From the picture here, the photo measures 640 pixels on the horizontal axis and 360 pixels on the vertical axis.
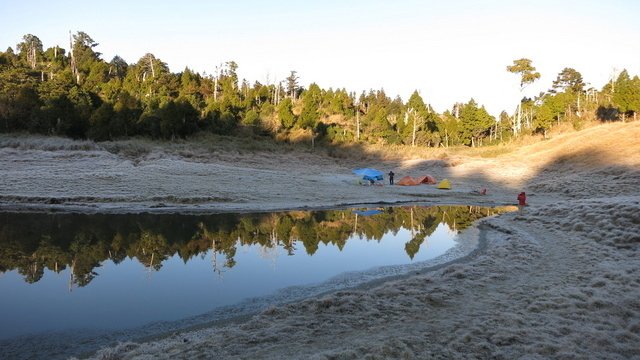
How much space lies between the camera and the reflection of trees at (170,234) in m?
16.4

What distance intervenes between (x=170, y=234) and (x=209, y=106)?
53694mm

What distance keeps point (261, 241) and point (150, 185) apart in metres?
18.1

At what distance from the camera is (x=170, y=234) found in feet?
70.7

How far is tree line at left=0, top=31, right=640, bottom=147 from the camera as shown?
57438mm

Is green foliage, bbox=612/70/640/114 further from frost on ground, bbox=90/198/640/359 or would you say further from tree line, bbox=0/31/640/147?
frost on ground, bbox=90/198/640/359

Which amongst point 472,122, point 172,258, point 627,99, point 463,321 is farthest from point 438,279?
point 472,122

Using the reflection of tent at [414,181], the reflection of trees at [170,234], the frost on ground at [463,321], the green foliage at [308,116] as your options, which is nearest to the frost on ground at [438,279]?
the frost on ground at [463,321]

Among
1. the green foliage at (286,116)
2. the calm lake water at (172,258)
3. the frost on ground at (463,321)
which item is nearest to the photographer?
the frost on ground at (463,321)

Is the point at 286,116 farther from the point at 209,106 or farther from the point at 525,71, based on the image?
the point at 525,71

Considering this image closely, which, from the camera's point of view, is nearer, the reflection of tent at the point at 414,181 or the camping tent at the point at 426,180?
the reflection of tent at the point at 414,181

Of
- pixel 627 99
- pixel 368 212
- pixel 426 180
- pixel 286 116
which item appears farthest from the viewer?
pixel 286 116

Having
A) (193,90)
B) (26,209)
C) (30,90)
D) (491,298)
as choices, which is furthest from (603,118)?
(30,90)

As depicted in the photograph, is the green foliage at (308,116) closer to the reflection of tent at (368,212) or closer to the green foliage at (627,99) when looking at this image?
the reflection of tent at (368,212)

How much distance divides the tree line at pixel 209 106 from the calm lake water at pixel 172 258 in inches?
1447
